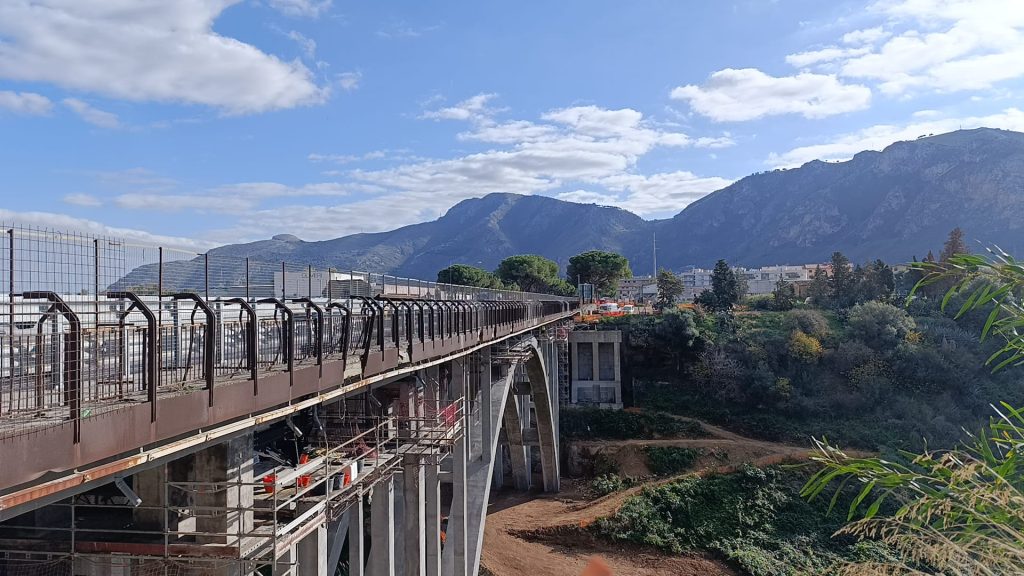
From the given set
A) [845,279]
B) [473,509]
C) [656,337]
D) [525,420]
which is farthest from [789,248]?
[473,509]

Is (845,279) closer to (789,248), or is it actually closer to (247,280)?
(247,280)

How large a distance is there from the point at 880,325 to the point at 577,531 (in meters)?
29.3

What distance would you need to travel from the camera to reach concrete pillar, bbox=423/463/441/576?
453 inches

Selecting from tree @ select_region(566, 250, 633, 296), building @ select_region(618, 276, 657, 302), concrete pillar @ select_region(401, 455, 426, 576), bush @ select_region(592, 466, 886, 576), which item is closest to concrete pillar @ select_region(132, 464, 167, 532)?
concrete pillar @ select_region(401, 455, 426, 576)

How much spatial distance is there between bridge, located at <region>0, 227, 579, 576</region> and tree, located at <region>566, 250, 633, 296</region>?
61.3 m

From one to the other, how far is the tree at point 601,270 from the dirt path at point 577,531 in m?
34.3

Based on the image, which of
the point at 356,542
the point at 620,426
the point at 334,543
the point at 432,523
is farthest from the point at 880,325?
the point at 356,542

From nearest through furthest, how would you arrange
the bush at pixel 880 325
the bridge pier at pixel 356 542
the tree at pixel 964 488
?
1. the tree at pixel 964 488
2. the bridge pier at pixel 356 542
3. the bush at pixel 880 325

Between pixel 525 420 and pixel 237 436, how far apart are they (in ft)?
98.4

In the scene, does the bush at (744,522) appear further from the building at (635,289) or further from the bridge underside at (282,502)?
the building at (635,289)

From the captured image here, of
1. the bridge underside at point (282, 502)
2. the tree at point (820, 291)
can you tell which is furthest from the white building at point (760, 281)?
the bridge underside at point (282, 502)

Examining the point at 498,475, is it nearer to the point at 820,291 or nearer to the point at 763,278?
the point at 820,291

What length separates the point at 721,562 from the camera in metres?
25.3

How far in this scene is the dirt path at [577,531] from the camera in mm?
25312
